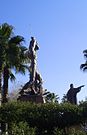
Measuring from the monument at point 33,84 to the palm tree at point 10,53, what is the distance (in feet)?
1.90

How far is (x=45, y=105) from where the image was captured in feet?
85.7

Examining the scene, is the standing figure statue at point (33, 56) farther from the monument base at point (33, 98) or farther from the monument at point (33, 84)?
the monument base at point (33, 98)

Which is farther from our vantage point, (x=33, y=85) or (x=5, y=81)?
(x=5, y=81)

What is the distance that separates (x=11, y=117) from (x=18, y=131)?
12.1ft

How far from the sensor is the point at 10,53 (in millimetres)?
29375

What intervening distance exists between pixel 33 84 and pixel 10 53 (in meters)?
2.54

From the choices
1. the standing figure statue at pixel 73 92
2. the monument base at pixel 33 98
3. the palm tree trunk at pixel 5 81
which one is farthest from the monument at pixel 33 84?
the standing figure statue at pixel 73 92

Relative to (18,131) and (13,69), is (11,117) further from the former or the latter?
(13,69)

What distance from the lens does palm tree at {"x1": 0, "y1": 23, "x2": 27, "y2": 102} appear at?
29219 mm

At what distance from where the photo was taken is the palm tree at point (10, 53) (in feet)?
95.9

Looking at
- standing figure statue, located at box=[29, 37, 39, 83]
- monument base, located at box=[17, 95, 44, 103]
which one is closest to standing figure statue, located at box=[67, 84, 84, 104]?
monument base, located at box=[17, 95, 44, 103]

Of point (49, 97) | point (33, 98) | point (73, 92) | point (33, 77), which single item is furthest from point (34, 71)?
point (49, 97)

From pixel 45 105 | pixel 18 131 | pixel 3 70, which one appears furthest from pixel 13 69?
pixel 18 131

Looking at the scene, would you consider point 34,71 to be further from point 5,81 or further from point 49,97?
point 49,97
